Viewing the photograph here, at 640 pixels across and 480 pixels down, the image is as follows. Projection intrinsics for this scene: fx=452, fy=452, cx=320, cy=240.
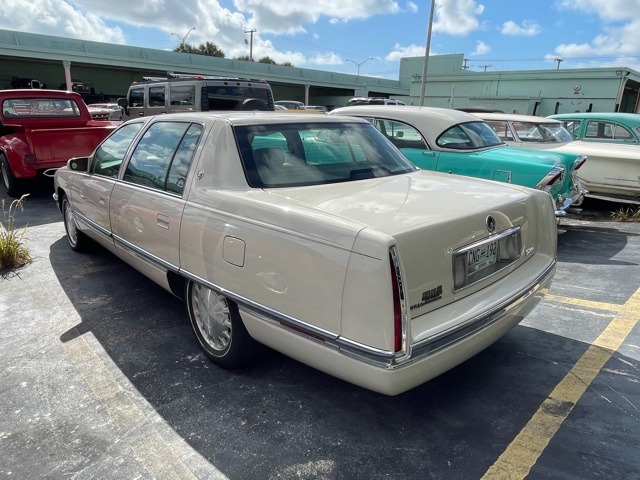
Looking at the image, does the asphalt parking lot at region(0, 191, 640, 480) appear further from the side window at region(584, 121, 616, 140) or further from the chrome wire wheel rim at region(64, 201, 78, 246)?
the side window at region(584, 121, 616, 140)

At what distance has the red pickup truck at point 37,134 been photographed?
7.28 m

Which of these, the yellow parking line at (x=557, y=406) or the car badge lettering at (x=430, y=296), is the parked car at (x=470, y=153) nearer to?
the yellow parking line at (x=557, y=406)

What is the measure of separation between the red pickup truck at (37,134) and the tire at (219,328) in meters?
5.75

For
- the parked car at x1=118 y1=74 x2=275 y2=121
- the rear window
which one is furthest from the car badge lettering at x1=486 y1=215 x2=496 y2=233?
the rear window

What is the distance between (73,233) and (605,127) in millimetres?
9659

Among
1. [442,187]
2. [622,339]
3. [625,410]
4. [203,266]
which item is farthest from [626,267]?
[203,266]

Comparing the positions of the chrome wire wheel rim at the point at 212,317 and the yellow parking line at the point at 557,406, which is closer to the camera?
the yellow parking line at the point at 557,406

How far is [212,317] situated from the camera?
3.00m

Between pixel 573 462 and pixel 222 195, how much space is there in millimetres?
2308

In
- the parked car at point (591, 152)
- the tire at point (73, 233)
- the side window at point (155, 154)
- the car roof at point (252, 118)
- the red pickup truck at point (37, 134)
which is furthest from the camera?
the red pickup truck at point (37, 134)

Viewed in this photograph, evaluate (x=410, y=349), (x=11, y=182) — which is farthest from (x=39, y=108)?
(x=410, y=349)

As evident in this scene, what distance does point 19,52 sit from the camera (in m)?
26.3

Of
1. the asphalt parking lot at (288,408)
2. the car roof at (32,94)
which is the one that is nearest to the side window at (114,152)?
the asphalt parking lot at (288,408)

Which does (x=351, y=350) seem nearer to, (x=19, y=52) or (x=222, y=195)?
(x=222, y=195)
